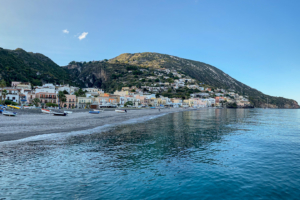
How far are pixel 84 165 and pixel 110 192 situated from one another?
415 cm

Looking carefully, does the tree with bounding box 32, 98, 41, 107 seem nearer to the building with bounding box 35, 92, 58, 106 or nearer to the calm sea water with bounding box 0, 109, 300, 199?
the building with bounding box 35, 92, 58, 106

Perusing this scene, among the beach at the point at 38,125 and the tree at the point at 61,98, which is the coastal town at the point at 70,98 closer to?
the tree at the point at 61,98

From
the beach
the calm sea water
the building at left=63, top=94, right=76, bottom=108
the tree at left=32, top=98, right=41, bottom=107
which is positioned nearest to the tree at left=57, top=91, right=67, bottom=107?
the building at left=63, top=94, right=76, bottom=108

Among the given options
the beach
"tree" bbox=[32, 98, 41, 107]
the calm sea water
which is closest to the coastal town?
"tree" bbox=[32, 98, 41, 107]

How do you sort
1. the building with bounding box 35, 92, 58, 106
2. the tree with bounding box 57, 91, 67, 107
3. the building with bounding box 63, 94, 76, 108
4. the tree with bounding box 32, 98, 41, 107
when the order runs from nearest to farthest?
the tree with bounding box 32, 98, 41, 107
the building with bounding box 35, 92, 58, 106
the tree with bounding box 57, 91, 67, 107
the building with bounding box 63, 94, 76, 108

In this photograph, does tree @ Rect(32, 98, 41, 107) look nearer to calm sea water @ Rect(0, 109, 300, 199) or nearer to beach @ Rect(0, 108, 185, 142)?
beach @ Rect(0, 108, 185, 142)

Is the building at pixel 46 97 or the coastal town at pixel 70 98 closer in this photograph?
the coastal town at pixel 70 98

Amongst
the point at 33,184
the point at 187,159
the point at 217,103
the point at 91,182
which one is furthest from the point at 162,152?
the point at 217,103

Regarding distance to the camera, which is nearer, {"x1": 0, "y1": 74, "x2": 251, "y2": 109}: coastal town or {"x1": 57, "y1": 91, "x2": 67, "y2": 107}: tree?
{"x1": 0, "y1": 74, "x2": 251, "y2": 109}: coastal town

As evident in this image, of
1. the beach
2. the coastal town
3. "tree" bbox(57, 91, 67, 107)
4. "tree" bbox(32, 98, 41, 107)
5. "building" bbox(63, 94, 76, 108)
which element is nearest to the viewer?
the beach

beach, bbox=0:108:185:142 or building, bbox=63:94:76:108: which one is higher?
building, bbox=63:94:76:108

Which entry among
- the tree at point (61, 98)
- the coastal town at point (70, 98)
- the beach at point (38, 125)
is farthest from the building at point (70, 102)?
the beach at point (38, 125)

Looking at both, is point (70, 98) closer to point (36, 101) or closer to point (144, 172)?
point (36, 101)

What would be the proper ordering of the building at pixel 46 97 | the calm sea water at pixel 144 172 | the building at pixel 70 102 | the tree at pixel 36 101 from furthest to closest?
the building at pixel 70 102, the building at pixel 46 97, the tree at pixel 36 101, the calm sea water at pixel 144 172
